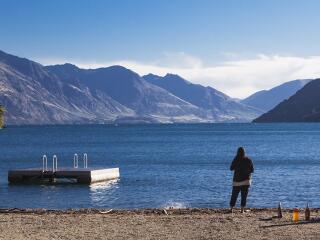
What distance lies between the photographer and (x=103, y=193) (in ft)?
158

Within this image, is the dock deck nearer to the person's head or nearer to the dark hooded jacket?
the dark hooded jacket

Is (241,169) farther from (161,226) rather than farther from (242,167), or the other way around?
(161,226)

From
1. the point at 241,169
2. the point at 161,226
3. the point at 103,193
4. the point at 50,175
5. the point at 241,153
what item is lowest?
the point at 103,193

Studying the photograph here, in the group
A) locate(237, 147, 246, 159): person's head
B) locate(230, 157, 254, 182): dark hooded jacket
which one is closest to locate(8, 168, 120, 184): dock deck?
locate(230, 157, 254, 182): dark hooded jacket

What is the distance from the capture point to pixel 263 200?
42.8 meters

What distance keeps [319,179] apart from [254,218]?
38.3 metres

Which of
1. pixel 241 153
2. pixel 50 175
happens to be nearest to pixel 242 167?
pixel 241 153

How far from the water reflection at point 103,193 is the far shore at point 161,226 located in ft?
52.2

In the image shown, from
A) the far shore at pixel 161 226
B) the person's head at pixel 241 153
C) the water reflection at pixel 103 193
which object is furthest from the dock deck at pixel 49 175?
the person's head at pixel 241 153

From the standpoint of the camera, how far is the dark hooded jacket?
25.7 metres

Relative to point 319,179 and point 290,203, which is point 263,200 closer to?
point 290,203

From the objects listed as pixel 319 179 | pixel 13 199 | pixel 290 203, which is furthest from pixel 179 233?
pixel 319 179

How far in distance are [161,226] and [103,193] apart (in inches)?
1045

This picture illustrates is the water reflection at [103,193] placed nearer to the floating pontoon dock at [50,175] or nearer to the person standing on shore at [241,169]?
the floating pontoon dock at [50,175]
